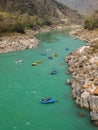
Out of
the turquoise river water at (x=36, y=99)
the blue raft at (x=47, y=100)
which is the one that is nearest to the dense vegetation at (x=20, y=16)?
the turquoise river water at (x=36, y=99)

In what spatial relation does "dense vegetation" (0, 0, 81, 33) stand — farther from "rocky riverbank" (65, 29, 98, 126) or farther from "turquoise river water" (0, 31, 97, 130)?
"rocky riverbank" (65, 29, 98, 126)

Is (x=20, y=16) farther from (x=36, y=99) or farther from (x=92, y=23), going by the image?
(x=36, y=99)

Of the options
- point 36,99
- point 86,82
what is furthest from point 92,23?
point 36,99

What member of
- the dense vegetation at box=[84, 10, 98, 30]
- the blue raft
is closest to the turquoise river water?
the blue raft

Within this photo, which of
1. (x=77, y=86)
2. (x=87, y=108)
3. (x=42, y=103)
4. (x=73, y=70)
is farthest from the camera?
(x=73, y=70)

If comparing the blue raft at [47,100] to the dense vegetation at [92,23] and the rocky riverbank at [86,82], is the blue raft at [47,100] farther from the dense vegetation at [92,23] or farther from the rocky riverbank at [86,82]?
the dense vegetation at [92,23]

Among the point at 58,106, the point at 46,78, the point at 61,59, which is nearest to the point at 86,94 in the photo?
the point at 58,106

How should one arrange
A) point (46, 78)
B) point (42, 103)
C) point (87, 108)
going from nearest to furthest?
point (87, 108) < point (42, 103) < point (46, 78)

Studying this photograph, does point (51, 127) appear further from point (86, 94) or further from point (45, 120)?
point (86, 94)
